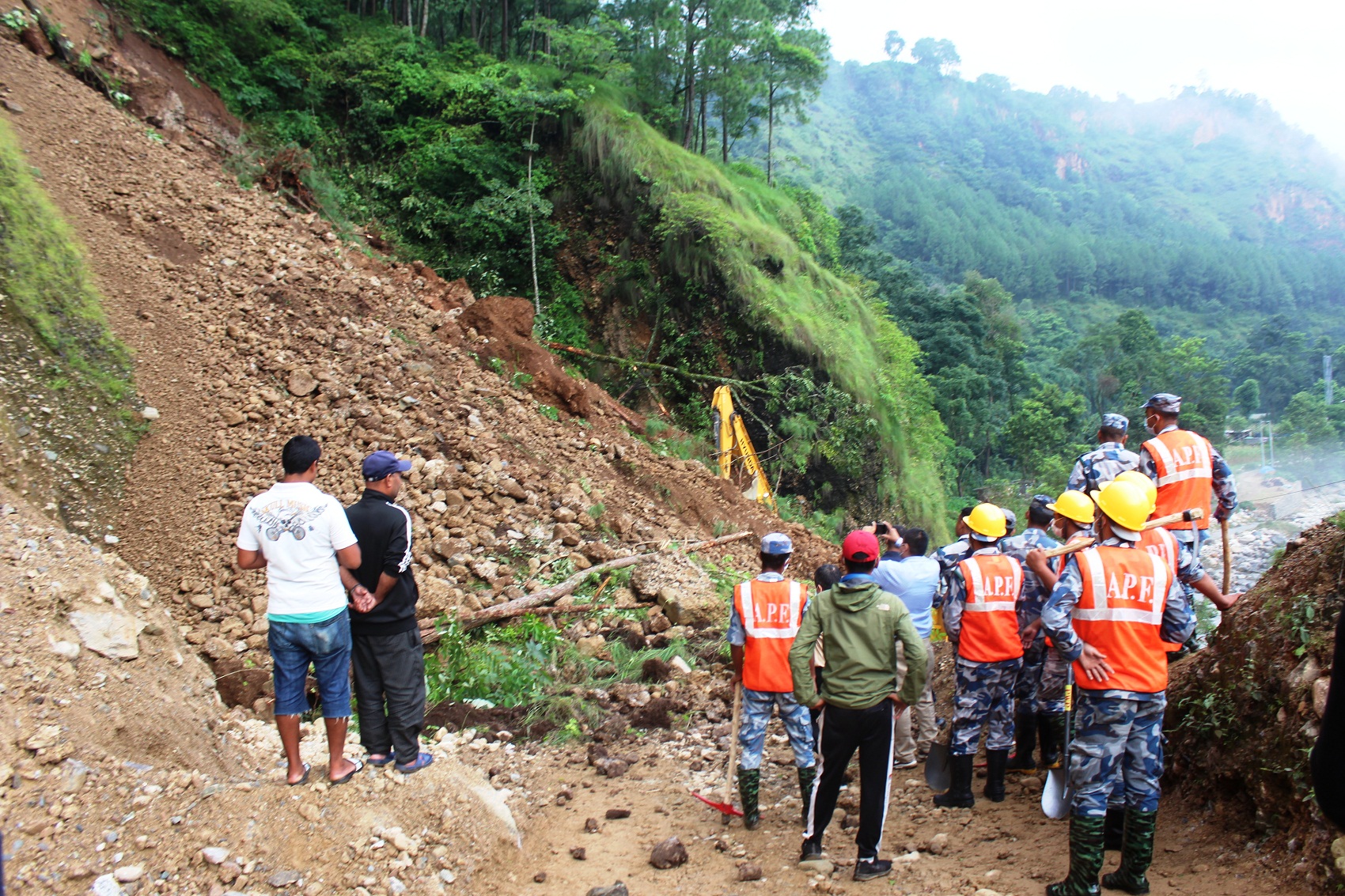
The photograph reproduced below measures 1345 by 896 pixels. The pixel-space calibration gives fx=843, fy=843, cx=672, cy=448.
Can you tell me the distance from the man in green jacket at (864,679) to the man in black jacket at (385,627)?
6.26 ft

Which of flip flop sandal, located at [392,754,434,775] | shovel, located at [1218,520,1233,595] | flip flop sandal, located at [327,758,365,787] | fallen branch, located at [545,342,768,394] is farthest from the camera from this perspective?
fallen branch, located at [545,342,768,394]

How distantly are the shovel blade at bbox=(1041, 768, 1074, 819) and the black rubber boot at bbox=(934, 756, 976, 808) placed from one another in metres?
0.53

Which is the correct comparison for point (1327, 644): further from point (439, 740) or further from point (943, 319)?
point (943, 319)

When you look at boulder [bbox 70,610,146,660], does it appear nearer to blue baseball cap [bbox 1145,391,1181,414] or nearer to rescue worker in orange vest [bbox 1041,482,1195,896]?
rescue worker in orange vest [bbox 1041,482,1195,896]

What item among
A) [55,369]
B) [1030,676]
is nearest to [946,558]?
[1030,676]

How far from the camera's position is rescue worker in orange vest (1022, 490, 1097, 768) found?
4.50m

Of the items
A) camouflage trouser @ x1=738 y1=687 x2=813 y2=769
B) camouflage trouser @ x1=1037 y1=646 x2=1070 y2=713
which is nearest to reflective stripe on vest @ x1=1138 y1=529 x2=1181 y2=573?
Answer: camouflage trouser @ x1=1037 y1=646 x2=1070 y2=713

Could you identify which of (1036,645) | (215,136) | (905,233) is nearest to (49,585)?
(1036,645)

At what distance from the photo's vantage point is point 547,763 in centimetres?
555

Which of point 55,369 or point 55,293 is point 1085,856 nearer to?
point 55,369

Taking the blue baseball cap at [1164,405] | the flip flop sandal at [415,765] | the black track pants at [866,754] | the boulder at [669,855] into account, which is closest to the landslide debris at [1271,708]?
the blue baseball cap at [1164,405]

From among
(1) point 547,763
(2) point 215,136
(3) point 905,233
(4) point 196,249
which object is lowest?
(1) point 547,763

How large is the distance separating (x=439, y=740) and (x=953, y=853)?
323 centimetres

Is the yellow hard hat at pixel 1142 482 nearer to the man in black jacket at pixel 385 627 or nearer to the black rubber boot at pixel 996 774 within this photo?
the black rubber boot at pixel 996 774
